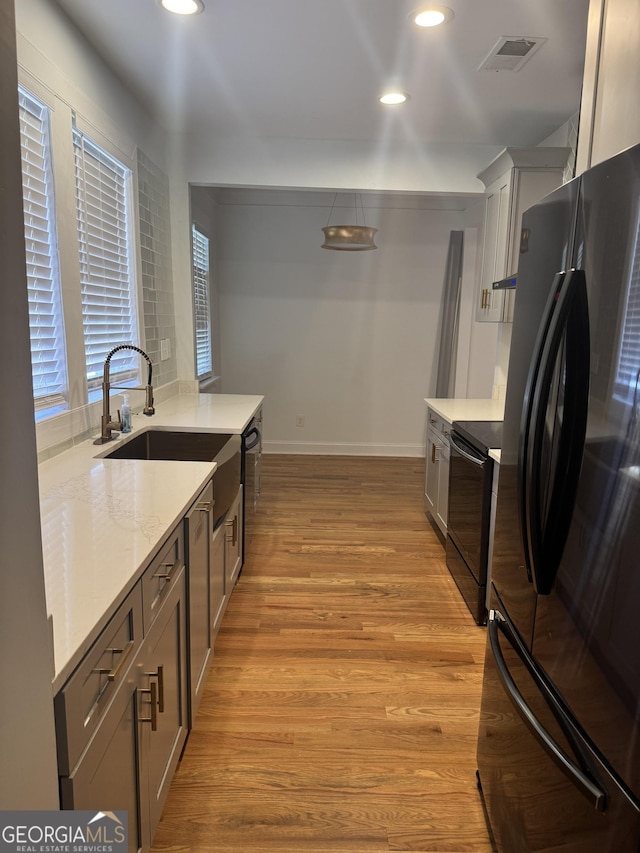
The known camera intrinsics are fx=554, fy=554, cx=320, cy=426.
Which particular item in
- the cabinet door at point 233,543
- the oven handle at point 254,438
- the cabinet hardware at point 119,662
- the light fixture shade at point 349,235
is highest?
the light fixture shade at point 349,235

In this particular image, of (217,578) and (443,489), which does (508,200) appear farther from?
(217,578)

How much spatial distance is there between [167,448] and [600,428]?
2335 mm

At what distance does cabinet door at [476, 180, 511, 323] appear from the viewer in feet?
11.8

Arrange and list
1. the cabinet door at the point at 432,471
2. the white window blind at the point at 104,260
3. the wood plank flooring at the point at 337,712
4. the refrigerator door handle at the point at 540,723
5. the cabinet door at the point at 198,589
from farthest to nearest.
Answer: the cabinet door at the point at 432,471
the white window blind at the point at 104,260
the cabinet door at the point at 198,589
the wood plank flooring at the point at 337,712
the refrigerator door handle at the point at 540,723

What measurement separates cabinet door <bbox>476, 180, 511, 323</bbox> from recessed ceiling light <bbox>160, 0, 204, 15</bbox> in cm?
207

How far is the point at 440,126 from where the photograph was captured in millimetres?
3617

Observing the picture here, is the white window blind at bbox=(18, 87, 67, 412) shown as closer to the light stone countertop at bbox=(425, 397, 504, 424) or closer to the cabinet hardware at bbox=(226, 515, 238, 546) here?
the cabinet hardware at bbox=(226, 515, 238, 546)

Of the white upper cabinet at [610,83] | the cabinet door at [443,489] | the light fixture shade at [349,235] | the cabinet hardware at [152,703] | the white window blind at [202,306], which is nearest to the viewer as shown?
the white upper cabinet at [610,83]

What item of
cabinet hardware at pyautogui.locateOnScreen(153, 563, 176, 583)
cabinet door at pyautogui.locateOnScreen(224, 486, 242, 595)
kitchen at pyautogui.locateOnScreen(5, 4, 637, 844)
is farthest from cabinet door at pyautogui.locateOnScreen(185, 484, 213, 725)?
kitchen at pyautogui.locateOnScreen(5, 4, 637, 844)

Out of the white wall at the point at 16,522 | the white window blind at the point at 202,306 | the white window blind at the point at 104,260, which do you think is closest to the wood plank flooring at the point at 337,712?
the white wall at the point at 16,522

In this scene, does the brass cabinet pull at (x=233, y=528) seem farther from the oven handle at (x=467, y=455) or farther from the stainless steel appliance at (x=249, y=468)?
the oven handle at (x=467, y=455)

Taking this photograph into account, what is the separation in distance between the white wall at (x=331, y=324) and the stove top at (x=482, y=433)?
290cm

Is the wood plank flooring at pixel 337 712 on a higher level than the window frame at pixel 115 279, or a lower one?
lower

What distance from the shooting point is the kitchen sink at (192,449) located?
265cm
